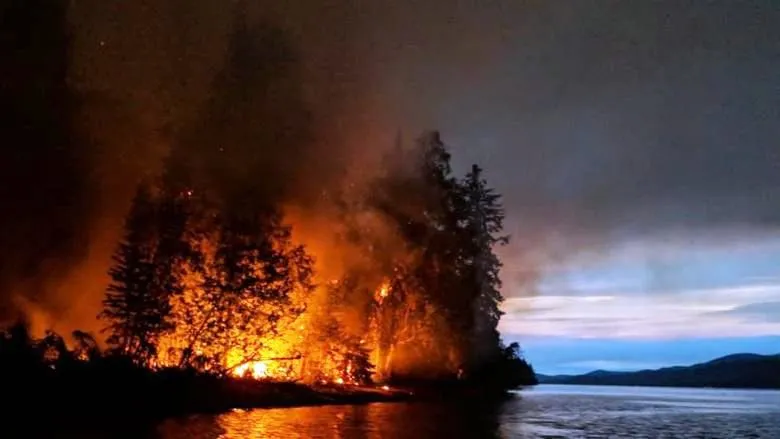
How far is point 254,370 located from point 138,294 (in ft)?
31.1

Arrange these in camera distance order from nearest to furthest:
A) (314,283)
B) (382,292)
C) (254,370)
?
(254,370), (314,283), (382,292)

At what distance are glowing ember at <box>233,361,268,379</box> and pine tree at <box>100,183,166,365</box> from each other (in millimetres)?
6673

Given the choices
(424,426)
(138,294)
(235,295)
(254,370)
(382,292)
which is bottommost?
(424,426)

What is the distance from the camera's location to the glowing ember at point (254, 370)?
53.0 m

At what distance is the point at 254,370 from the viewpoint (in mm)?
54000

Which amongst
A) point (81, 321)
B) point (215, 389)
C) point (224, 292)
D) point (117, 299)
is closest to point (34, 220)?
point (81, 321)

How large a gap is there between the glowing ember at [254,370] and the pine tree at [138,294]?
667cm

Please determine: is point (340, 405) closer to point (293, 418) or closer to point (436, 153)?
point (293, 418)

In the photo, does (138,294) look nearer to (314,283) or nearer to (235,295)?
(235,295)

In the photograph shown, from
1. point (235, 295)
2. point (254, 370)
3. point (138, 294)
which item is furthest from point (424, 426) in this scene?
point (138, 294)

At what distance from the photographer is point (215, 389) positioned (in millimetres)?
46312

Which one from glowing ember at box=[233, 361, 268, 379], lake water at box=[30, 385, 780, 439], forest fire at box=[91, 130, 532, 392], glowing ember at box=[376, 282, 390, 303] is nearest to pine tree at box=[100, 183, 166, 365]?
forest fire at box=[91, 130, 532, 392]

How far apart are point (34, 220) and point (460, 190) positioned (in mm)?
35933

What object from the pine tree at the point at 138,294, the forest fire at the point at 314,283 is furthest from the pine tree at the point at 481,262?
the pine tree at the point at 138,294
